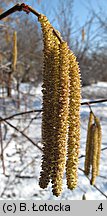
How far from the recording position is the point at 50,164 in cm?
54

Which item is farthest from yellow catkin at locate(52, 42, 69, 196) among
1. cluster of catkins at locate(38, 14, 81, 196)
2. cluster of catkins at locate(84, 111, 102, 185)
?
cluster of catkins at locate(84, 111, 102, 185)

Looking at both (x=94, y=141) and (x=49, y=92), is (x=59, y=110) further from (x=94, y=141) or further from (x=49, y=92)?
(x=94, y=141)

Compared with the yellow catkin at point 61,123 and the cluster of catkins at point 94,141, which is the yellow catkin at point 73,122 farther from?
the cluster of catkins at point 94,141

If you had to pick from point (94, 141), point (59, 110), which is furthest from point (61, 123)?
point (94, 141)

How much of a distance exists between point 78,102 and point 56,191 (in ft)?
0.47

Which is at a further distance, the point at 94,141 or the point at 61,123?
the point at 94,141

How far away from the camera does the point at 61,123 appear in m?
0.52

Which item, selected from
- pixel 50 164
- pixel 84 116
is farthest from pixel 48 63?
pixel 84 116

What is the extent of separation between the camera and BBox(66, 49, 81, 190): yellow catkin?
0.52 metres

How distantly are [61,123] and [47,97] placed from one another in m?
0.05

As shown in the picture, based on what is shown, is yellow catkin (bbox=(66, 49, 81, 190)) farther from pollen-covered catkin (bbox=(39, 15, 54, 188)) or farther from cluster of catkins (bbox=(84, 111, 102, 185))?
cluster of catkins (bbox=(84, 111, 102, 185))

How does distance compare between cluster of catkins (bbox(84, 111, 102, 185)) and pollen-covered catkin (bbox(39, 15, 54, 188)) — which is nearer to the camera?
pollen-covered catkin (bbox(39, 15, 54, 188))

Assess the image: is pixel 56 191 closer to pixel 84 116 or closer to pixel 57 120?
pixel 57 120

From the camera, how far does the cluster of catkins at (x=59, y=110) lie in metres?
0.49
